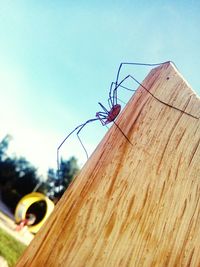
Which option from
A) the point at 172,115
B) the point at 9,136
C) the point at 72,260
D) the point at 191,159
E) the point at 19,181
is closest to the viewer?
the point at 72,260

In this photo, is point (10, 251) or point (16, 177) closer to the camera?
point (10, 251)

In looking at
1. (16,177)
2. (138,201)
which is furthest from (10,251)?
(16,177)

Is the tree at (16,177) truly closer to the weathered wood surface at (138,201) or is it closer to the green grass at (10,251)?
the green grass at (10,251)

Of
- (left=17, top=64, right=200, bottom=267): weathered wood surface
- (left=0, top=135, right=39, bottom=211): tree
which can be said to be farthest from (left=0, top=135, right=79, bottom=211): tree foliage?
(left=17, top=64, right=200, bottom=267): weathered wood surface

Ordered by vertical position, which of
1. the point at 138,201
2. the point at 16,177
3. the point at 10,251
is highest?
the point at 16,177

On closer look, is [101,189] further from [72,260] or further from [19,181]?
[19,181]

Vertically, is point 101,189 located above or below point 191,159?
below

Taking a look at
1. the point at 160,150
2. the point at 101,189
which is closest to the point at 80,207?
the point at 101,189

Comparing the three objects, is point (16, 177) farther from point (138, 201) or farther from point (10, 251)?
point (138, 201)
